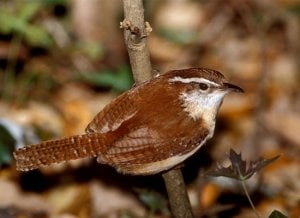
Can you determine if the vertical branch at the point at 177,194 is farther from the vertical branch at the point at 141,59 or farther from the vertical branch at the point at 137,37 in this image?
the vertical branch at the point at 137,37

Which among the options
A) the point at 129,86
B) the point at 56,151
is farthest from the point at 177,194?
the point at 129,86

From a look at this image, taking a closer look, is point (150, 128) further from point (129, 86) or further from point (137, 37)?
point (129, 86)

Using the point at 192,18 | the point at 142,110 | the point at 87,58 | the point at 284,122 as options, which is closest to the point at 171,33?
the point at 192,18

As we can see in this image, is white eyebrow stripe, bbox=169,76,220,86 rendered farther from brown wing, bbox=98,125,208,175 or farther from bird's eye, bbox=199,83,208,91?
brown wing, bbox=98,125,208,175

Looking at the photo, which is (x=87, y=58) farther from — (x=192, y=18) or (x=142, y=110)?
(x=142, y=110)

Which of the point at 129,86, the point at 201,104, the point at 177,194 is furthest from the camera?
the point at 129,86

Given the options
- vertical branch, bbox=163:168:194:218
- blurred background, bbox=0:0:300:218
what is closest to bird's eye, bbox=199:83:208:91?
blurred background, bbox=0:0:300:218

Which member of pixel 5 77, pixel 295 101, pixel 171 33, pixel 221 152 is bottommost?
pixel 221 152
